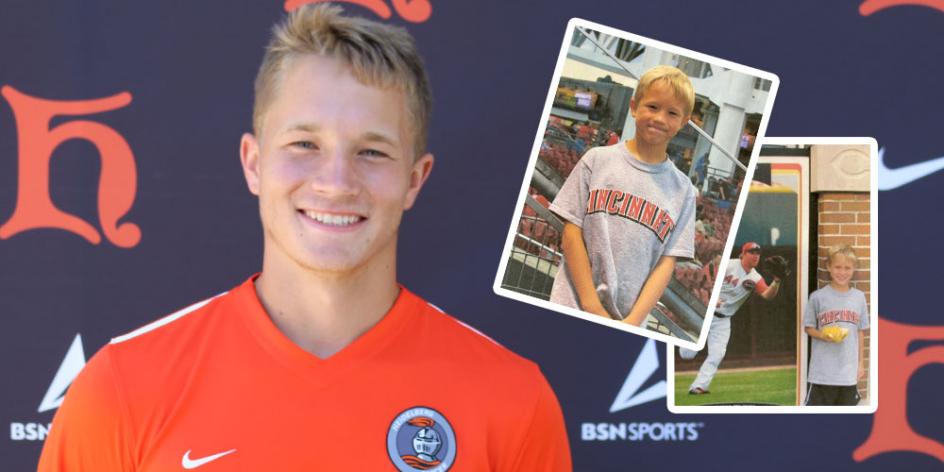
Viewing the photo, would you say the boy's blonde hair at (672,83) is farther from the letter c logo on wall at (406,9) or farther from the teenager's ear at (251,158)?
the teenager's ear at (251,158)

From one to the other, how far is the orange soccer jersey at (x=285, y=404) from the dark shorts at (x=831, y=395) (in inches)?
29.9

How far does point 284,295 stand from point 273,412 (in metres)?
0.18

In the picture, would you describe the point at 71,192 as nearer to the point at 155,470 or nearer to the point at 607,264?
the point at 155,470

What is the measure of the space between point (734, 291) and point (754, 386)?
0.21 m

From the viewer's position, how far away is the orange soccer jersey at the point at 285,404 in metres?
1.46

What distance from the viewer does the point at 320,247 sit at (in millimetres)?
Result: 1452

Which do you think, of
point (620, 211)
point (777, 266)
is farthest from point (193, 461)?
point (777, 266)

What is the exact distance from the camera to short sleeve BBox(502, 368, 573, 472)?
1.56m

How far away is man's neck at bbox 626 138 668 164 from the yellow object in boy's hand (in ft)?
1.70

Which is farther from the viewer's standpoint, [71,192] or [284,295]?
[71,192]

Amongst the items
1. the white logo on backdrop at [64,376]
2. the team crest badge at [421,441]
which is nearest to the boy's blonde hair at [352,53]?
the team crest badge at [421,441]

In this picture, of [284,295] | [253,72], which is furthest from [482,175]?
[284,295]

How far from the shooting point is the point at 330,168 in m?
1.45

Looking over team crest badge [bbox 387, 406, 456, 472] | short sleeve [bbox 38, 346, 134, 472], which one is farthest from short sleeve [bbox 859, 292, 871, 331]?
short sleeve [bbox 38, 346, 134, 472]
